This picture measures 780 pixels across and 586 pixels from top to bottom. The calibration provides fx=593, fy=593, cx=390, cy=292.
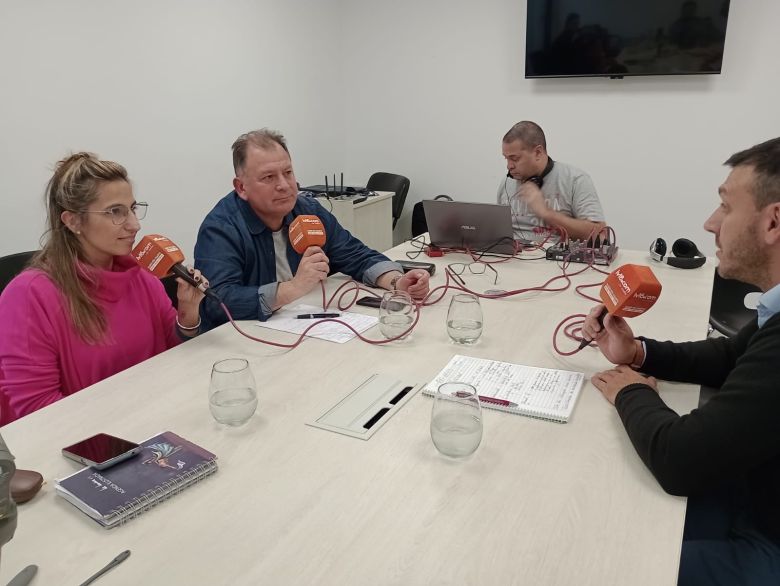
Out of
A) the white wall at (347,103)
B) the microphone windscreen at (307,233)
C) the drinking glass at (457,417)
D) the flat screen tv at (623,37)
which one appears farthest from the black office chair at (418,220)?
the drinking glass at (457,417)

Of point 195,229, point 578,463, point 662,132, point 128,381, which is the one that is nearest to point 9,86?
point 195,229

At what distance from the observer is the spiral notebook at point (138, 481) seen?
961mm

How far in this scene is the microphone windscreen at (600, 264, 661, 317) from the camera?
1.32m

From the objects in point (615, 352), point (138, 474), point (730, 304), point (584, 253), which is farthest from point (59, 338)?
point (730, 304)

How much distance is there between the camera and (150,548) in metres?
0.90

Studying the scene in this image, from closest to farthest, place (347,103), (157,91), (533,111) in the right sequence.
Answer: (157,91) < (533,111) < (347,103)

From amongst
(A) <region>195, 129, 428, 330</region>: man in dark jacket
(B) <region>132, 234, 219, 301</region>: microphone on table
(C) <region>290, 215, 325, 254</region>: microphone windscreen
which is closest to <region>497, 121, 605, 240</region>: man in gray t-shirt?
(A) <region>195, 129, 428, 330</region>: man in dark jacket

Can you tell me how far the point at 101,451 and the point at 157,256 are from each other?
0.70 meters

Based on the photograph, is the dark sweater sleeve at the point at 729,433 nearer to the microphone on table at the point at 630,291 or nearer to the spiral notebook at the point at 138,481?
the microphone on table at the point at 630,291

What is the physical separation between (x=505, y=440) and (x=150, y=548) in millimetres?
661

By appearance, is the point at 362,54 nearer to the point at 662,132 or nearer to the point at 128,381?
the point at 662,132

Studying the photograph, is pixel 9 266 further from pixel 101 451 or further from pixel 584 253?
pixel 584 253

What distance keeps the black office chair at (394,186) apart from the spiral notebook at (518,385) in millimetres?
3360

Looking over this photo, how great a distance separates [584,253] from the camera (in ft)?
8.32
